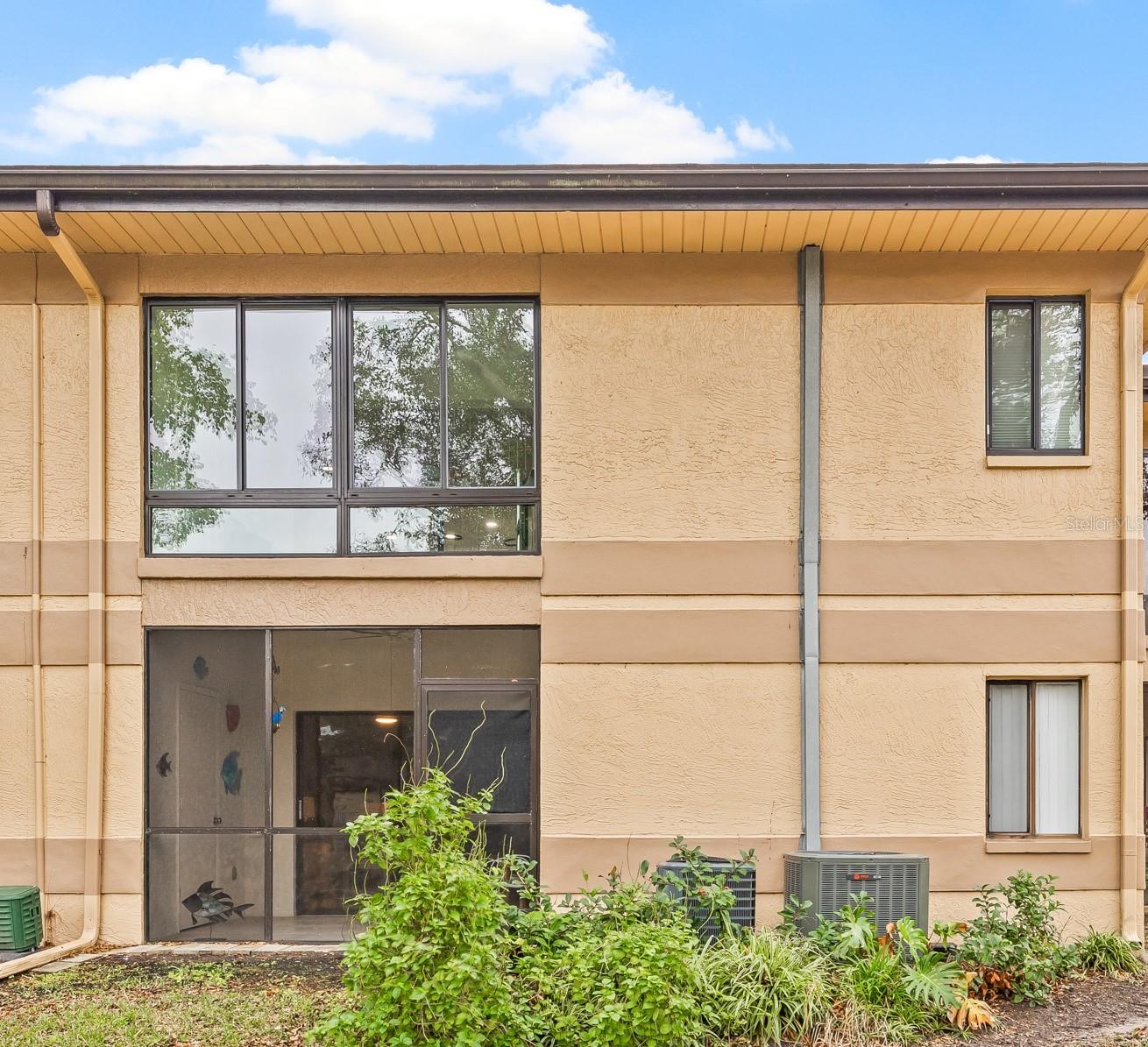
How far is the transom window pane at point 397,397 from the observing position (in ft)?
30.6

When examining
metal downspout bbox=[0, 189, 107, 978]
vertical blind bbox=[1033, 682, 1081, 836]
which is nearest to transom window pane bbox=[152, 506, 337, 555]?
metal downspout bbox=[0, 189, 107, 978]

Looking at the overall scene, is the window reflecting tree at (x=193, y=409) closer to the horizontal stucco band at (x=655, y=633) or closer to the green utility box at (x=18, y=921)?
the green utility box at (x=18, y=921)

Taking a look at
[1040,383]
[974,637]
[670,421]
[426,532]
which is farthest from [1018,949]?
[426,532]

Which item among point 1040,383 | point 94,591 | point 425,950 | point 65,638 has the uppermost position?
point 1040,383

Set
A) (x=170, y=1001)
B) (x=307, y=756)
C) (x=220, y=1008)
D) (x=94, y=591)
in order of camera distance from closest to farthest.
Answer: (x=220, y=1008), (x=170, y=1001), (x=94, y=591), (x=307, y=756)

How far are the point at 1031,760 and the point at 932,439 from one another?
2.89 metres

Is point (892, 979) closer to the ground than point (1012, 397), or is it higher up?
closer to the ground

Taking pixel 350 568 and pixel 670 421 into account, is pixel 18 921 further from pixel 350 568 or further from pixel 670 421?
pixel 670 421

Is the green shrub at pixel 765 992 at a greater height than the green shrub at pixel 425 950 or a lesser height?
lesser

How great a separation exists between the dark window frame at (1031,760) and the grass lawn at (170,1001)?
5592mm

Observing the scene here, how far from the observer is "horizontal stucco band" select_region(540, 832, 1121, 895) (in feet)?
29.2

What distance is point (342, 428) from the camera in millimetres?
9336

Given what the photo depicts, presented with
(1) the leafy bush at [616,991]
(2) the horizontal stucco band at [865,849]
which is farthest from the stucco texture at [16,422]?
(1) the leafy bush at [616,991]

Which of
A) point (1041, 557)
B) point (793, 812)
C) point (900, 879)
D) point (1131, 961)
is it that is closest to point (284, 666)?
point (793, 812)
